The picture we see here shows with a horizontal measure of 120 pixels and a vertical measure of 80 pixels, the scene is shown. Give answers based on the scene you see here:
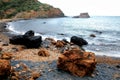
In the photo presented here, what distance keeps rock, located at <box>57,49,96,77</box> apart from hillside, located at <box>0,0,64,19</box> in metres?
124

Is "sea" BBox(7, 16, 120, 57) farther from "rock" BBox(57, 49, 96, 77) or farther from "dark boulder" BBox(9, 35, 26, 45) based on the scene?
"rock" BBox(57, 49, 96, 77)

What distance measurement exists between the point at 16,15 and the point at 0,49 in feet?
402

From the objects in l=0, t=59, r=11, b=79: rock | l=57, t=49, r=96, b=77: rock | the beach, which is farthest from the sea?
l=0, t=59, r=11, b=79: rock

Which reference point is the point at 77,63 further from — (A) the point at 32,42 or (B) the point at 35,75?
(A) the point at 32,42

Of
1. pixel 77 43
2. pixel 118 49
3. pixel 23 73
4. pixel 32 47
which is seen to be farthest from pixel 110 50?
pixel 23 73

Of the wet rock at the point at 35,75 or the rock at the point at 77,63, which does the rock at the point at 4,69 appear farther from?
the rock at the point at 77,63

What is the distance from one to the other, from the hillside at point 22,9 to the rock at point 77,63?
406 feet

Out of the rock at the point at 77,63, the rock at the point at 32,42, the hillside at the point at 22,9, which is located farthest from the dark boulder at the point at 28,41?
the hillside at the point at 22,9

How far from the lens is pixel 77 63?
18969mm

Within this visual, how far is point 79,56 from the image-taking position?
1909cm

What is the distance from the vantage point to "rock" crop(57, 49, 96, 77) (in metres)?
18.7

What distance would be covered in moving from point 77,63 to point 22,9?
138403mm

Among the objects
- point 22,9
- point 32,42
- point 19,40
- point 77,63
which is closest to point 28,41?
point 32,42

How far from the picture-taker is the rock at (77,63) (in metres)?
18.7
